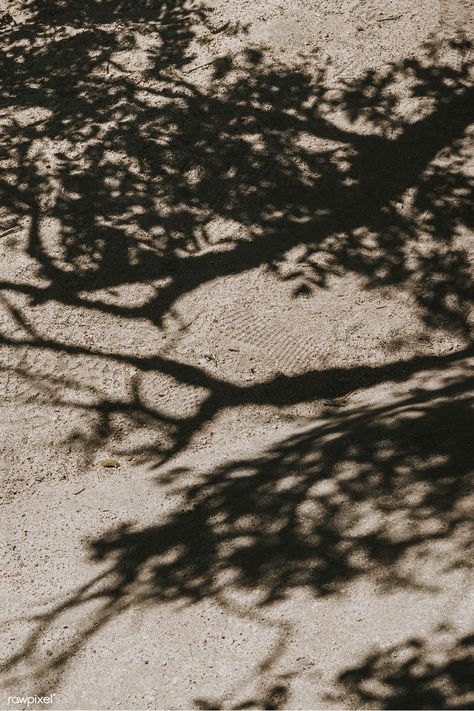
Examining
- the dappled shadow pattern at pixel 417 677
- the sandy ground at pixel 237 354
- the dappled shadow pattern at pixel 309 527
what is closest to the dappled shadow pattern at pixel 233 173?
the sandy ground at pixel 237 354

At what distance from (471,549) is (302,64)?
24.8 feet

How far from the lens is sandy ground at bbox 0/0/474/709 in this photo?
438cm

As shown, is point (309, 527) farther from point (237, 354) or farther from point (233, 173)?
point (233, 173)

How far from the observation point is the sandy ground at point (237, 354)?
438 centimetres

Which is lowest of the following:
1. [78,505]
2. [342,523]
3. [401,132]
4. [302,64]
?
[78,505]

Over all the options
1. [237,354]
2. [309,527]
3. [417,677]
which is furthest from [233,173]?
[417,677]

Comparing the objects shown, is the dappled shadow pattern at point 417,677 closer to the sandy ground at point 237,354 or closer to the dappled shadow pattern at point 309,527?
the sandy ground at point 237,354

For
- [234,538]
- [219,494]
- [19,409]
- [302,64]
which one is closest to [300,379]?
[219,494]

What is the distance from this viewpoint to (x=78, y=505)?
6.09m

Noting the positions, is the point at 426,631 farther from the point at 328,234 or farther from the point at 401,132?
the point at 401,132

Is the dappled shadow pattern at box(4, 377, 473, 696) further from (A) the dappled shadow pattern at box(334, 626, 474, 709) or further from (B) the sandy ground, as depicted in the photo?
(A) the dappled shadow pattern at box(334, 626, 474, 709)

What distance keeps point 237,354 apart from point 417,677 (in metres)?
3.99

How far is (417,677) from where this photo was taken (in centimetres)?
380

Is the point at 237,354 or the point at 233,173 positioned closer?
the point at 237,354
